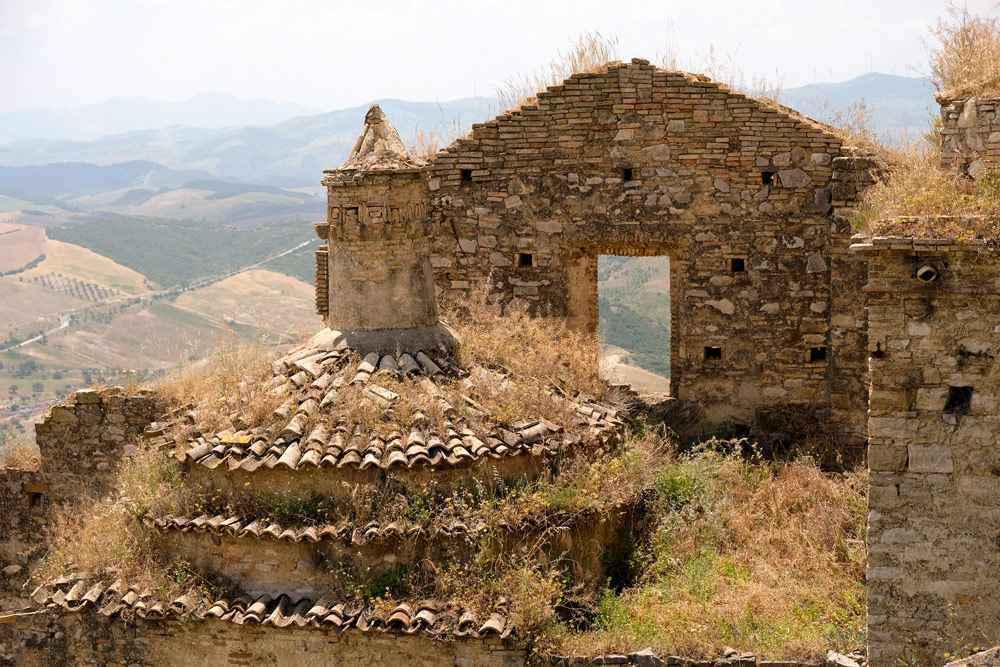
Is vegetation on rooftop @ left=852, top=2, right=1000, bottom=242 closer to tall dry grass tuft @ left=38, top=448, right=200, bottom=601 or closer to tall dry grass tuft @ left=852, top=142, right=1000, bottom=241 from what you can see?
tall dry grass tuft @ left=852, top=142, right=1000, bottom=241

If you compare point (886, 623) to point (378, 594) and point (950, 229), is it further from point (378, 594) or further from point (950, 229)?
point (378, 594)

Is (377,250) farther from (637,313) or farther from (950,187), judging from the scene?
(637,313)

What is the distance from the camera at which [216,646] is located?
7.96 m

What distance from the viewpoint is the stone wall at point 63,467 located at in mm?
10414

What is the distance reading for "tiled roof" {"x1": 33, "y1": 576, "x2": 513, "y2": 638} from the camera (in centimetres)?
758

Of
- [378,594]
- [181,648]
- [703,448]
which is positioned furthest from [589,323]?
[181,648]

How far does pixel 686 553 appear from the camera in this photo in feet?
29.7

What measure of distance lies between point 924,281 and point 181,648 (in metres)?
6.10

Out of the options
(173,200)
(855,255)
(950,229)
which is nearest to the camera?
(950,229)

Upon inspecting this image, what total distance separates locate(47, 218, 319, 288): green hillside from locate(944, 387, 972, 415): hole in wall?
77.4m

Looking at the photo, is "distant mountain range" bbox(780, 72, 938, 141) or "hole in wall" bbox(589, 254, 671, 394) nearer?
"hole in wall" bbox(589, 254, 671, 394)

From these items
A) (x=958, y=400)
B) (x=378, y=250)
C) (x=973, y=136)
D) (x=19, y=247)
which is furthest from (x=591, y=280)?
(x=19, y=247)

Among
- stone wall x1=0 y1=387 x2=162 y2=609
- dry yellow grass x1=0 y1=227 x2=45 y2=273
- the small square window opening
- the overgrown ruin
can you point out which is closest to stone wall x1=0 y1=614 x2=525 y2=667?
the overgrown ruin

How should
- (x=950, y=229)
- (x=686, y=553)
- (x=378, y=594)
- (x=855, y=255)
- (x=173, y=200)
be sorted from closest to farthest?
(x=950, y=229)
(x=378, y=594)
(x=686, y=553)
(x=855, y=255)
(x=173, y=200)
